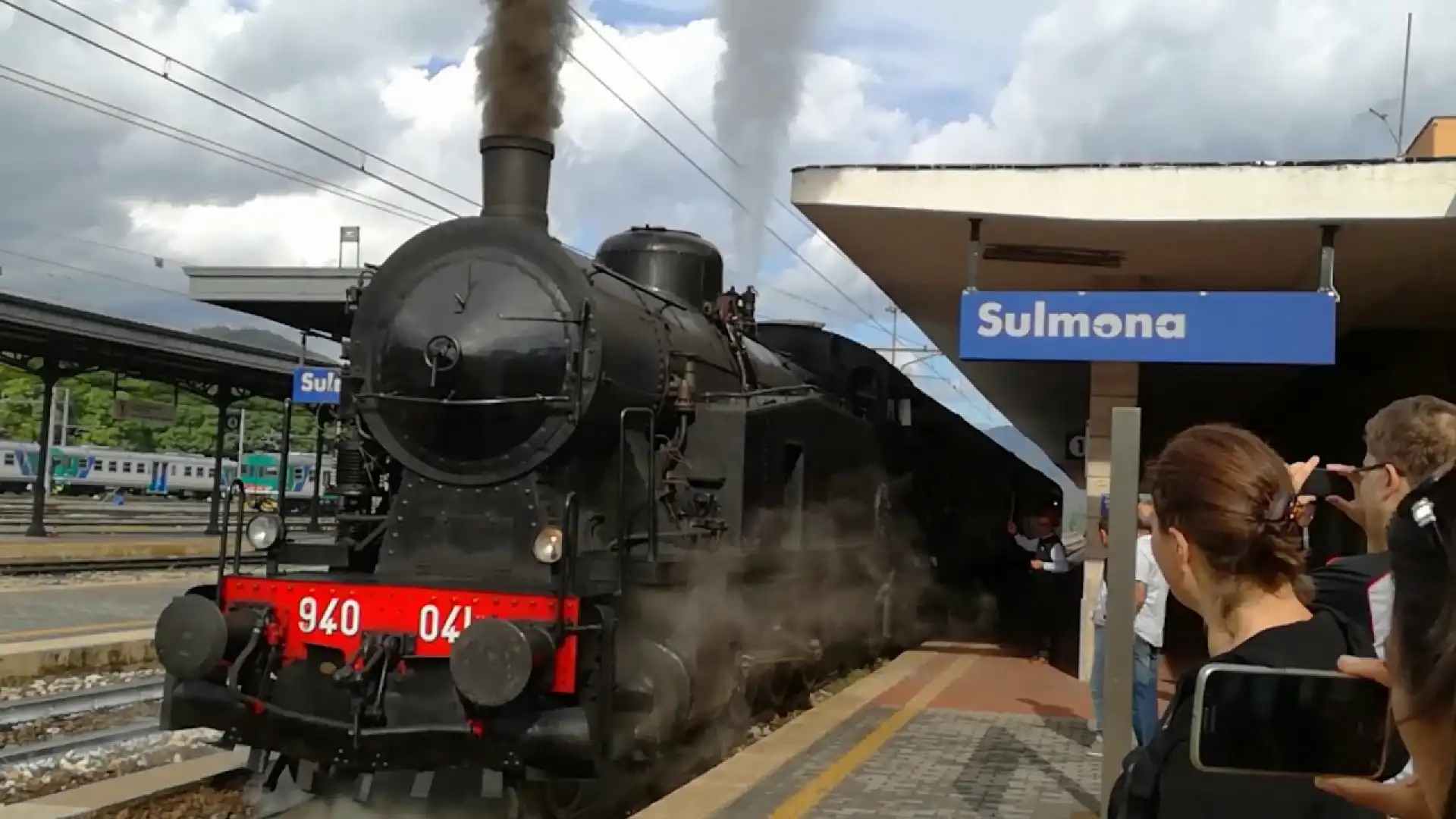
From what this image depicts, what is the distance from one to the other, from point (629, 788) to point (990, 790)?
1.99m

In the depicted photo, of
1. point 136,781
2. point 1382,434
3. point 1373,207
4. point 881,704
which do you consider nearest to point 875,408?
point 881,704

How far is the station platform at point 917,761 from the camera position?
601 centimetres

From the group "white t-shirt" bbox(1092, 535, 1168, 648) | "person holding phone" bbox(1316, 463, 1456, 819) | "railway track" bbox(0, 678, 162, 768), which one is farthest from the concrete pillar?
"person holding phone" bbox(1316, 463, 1456, 819)

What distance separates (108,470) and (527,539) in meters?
49.1

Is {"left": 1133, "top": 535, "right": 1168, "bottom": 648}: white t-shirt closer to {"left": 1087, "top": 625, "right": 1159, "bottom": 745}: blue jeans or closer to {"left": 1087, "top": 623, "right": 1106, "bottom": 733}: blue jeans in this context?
{"left": 1087, "top": 625, "right": 1159, "bottom": 745}: blue jeans

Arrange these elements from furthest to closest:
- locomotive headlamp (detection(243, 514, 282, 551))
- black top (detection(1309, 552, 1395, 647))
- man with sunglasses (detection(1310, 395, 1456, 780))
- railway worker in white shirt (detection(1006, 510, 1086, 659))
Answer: railway worker in white shirt (detection(1006, 510, 1086, 659))
locomotive headlamp (detection(243, 514, 282, 551))
man with sunglasses (detection(1310, 395, 1456, 780))
black top (detection(1309, 552, 1395, 647))

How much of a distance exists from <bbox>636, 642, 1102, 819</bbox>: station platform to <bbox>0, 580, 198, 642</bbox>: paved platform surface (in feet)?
26.3

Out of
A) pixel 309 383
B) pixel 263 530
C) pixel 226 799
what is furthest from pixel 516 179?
pixel 309 383

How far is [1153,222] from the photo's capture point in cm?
873

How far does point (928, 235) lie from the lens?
32.9 ft

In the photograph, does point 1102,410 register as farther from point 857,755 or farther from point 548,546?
point 548,546

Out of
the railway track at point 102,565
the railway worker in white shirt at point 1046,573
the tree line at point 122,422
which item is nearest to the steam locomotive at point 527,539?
the railway worker in white shirt at point 1046,573

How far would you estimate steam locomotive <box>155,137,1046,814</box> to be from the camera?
5531mm

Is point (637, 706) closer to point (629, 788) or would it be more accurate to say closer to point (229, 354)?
point (629, 788)
